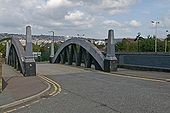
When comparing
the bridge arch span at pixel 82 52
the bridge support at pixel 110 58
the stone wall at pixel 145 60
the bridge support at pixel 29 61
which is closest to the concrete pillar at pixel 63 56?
the bridge arch span at pixel 82 52

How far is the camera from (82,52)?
36.5 m

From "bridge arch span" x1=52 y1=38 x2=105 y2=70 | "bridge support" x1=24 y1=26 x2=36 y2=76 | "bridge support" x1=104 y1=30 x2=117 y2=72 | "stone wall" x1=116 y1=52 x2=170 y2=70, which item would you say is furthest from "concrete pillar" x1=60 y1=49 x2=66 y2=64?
"bridge support" x1=24 y1=26 x2=36 y2=76

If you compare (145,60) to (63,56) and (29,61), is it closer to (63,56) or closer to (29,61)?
(29,61)

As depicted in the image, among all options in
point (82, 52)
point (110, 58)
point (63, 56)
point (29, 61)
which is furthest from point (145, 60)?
point (63, 56)

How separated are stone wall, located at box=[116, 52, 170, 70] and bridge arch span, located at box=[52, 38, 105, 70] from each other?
293 cm

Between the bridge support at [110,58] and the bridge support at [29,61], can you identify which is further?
the bridge support at [110,58]

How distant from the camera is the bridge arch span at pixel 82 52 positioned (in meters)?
29.1

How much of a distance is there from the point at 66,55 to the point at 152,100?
3480 centimetres

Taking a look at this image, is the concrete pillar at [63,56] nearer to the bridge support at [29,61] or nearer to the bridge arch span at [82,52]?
the bridge arch span at [82,52]

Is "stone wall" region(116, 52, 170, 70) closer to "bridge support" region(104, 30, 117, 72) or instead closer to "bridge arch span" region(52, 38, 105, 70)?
"bridge support" region(104, 30, 117, 72)

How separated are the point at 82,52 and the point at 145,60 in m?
10.1

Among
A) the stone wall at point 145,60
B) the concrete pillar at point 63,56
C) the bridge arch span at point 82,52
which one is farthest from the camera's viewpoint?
the concrete pillar at point 63,56

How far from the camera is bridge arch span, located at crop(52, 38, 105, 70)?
29105 millimetres

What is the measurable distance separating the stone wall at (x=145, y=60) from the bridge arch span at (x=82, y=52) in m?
2.93
